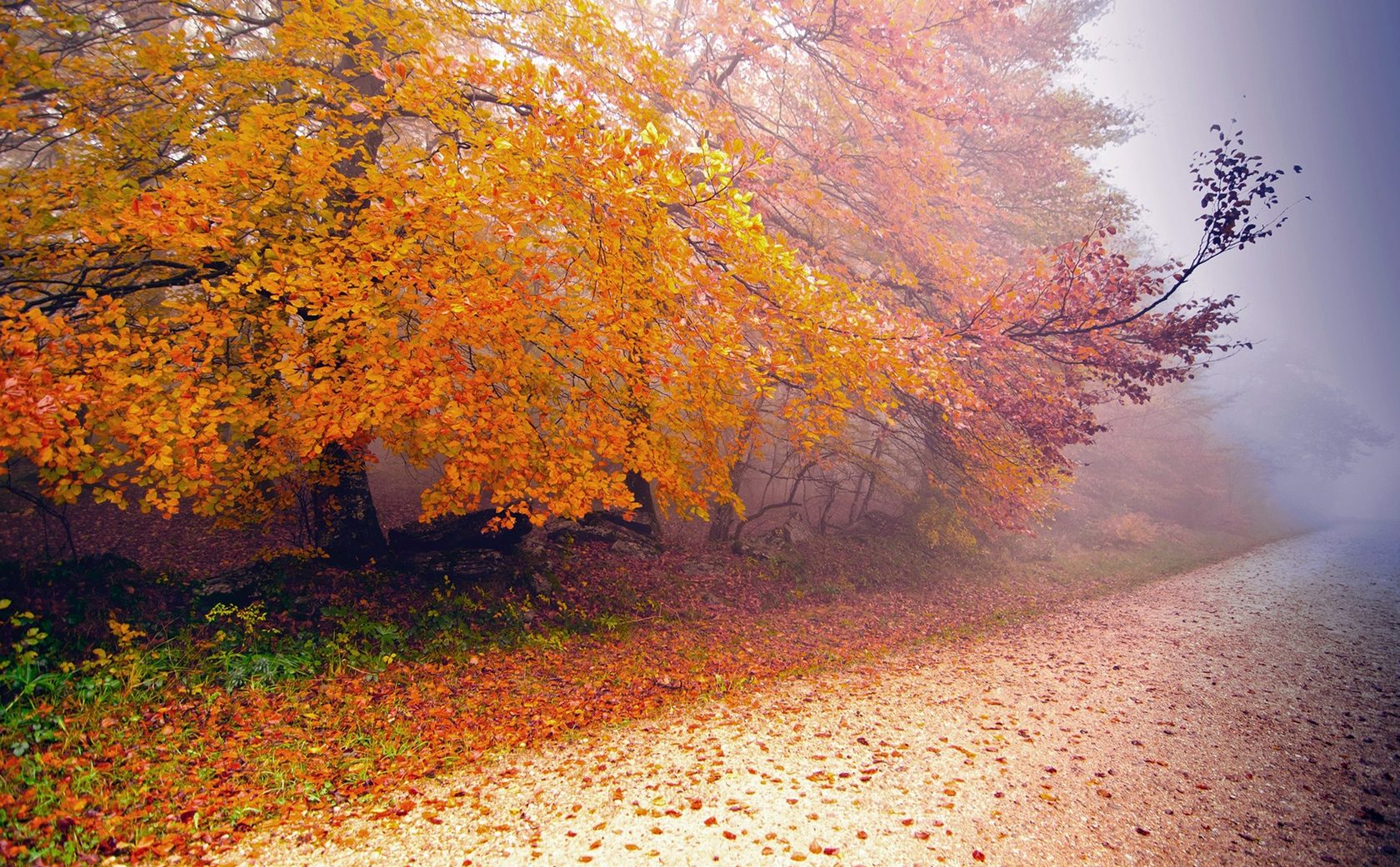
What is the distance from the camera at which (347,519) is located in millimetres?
8180

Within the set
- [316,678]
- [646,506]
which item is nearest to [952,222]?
[646,506]

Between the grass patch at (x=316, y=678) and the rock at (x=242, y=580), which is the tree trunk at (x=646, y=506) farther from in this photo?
the rock at (x=242, y=580)

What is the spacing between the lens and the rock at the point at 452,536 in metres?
8.62

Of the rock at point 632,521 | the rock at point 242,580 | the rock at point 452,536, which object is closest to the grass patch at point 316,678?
the rock at point 242,580

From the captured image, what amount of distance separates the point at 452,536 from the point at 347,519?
1392 mm

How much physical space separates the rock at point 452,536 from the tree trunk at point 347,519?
390 mm

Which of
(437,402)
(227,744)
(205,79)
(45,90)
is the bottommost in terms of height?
(227,744)

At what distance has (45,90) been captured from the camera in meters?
5.94

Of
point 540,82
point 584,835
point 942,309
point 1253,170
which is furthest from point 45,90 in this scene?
point 1253,170

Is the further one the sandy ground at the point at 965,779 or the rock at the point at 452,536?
the rock at the point at 452,536

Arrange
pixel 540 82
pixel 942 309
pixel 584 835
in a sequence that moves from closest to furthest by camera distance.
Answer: pixel 584 835
pixel 540 82
pixel 942 309

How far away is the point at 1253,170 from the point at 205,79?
35.3ft

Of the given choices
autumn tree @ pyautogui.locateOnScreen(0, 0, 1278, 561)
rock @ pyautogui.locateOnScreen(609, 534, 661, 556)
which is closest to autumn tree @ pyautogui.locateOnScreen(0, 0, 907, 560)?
autumn tree @ pyautogui.locateOnScreen(0, 0, 1278, 561)

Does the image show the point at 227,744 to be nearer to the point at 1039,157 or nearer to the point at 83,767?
the point at 83,767
